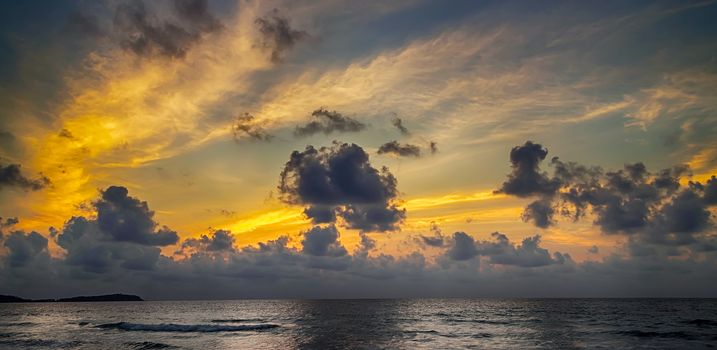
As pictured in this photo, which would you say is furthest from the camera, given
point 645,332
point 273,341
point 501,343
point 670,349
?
point 645,332

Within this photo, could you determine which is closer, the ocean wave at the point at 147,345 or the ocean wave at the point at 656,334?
the ocean wave at the point at 147,345

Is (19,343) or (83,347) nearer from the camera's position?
(83,347)

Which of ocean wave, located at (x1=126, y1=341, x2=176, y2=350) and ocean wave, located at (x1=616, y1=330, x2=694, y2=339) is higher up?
ocean wave, located at (x1=126, y1=341, x2=176, y2=350)

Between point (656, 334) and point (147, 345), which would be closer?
point (147, 345)

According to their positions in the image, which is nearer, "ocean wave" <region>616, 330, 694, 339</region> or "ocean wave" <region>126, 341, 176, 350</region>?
"ocean wave" <region>126, 341, 176, 350</region>

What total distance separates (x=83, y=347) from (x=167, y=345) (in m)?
9.94

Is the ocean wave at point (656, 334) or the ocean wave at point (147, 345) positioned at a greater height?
the ocean wave at point (147, 345)

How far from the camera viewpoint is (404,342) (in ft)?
186

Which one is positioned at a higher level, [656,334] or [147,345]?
[147,345]

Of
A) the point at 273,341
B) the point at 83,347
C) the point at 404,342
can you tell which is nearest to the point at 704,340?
the point at 404,342

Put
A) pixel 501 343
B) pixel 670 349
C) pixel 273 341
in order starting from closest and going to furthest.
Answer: pixel 670 349
pixel 501 343
pixel 273 341

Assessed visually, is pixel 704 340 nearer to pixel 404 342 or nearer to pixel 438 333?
pixel 438 333

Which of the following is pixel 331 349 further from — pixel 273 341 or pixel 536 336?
pixel 536 336

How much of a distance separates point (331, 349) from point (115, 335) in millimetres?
41424
